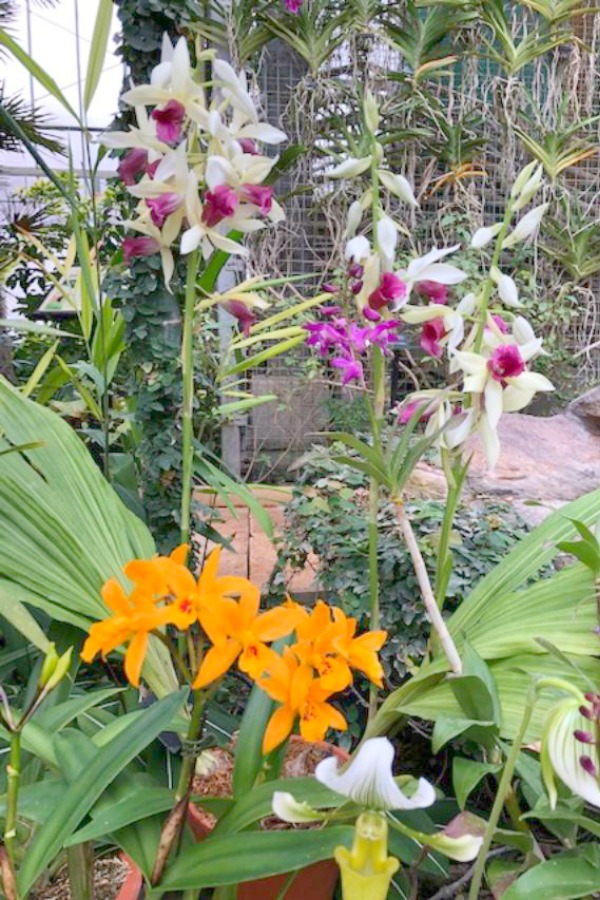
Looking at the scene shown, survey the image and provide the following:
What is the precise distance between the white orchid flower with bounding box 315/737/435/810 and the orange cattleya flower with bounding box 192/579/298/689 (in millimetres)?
98

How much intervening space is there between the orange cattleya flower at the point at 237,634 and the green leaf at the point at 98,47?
818mm

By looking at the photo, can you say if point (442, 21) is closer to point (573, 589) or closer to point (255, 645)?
point (573, 589)

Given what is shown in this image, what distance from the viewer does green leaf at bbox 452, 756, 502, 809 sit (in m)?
0.75

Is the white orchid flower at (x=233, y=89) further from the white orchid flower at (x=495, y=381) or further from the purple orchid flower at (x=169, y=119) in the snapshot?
the white orchid flower at (x=495, y=381)

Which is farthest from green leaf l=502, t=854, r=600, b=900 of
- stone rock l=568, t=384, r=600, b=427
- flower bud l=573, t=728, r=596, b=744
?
stone rock l=568, t=384, r=600, b=427

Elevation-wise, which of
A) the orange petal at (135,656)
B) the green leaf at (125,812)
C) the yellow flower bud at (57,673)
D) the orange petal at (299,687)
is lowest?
the green leaf at (125,812)

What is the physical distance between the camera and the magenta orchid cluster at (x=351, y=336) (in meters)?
0.91

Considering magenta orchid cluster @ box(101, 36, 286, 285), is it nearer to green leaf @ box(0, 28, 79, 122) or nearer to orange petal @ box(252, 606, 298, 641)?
green leaf @ box(0, 28, 79, 122)

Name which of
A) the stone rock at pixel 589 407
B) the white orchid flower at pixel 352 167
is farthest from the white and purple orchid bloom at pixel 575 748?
the stone rock at pixel 589 407

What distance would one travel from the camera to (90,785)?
27.7 inches

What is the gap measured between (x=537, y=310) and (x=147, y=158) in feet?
10.1

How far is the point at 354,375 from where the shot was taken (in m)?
1.01

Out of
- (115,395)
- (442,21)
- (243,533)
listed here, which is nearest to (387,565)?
(115,395)

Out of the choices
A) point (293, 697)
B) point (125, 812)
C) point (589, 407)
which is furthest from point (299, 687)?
point (589, 407)
